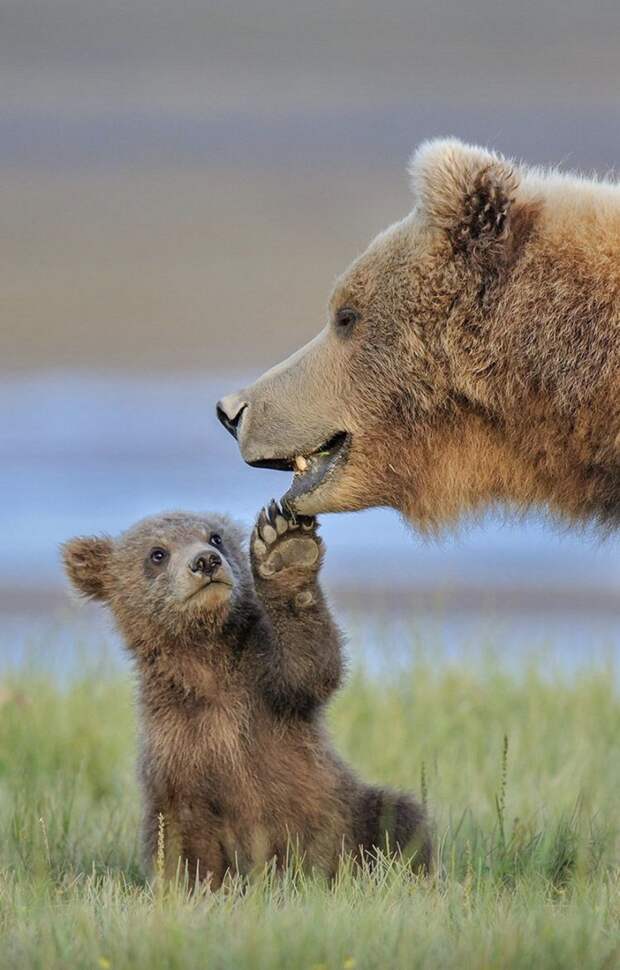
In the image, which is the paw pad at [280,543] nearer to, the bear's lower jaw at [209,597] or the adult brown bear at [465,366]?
the adult brown bear at [465,366]

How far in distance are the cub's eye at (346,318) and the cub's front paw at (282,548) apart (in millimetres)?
604

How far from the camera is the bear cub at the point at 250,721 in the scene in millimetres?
5312

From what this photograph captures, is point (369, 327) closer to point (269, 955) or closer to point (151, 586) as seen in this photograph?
point (151, 586)

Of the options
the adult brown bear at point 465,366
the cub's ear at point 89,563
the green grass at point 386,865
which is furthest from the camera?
the cub's ear at point 89,563

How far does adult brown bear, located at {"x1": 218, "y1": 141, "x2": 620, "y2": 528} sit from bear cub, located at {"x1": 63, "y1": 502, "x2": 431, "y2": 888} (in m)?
0.31

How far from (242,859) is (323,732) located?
0.52 m

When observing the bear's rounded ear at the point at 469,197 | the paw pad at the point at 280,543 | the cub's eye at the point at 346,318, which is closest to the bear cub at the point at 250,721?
the paw pad at the point at 280,543

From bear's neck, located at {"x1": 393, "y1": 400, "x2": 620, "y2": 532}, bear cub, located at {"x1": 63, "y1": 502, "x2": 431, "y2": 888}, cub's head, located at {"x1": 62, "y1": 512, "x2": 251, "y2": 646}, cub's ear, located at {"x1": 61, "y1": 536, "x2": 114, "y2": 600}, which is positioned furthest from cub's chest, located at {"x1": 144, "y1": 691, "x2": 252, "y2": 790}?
bear's neck, located at {"x1": 393, "y1": 400, "x2": 620, "y2": 532}

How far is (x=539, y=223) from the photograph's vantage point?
202 inches

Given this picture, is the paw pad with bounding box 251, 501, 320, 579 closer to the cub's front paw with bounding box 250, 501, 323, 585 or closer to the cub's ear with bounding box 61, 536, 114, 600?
the cub's front paw with bounding box 250, 501, 323, 585

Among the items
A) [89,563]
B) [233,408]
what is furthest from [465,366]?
[89,563]

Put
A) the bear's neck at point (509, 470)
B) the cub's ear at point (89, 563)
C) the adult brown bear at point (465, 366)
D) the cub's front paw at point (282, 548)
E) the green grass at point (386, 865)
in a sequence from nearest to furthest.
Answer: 1. the green grass at point (386, 865)
2. the adult brown bear at point (465, 366)
3. the bear's neck at point (509, 470)
4. the cub's front paw at point (282, 548)
5. the cub's ear at point (89, 563)

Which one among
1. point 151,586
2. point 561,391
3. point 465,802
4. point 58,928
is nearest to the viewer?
point 58,928

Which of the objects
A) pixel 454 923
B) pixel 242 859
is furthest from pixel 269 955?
pixel 242 859
